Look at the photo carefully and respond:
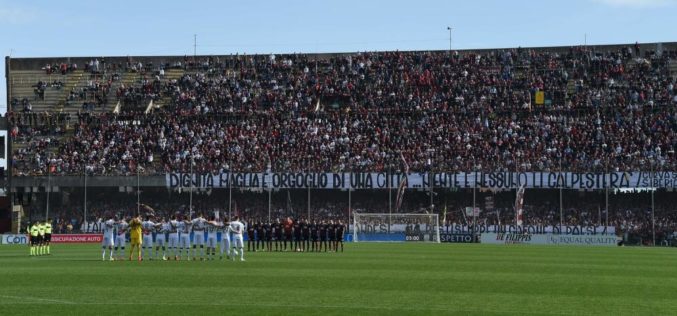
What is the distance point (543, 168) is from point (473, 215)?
596cm

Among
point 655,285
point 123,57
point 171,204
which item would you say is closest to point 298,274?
point 655,285

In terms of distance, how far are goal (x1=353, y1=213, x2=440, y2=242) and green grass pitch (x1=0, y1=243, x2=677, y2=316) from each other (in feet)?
103

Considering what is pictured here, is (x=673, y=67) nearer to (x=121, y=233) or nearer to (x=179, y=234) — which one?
(x=179, y=234)

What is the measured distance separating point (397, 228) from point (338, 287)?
46.4 meters

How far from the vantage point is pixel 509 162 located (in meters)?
77.2

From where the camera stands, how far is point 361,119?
86438 mm

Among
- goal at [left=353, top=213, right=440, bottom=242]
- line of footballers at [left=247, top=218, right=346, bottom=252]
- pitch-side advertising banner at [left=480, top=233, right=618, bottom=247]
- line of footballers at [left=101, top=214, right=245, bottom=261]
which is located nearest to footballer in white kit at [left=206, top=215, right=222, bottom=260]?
line of footballers at [left=101, top=214, right=245, bottom=261]

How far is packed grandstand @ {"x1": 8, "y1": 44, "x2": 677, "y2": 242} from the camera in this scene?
259 feet

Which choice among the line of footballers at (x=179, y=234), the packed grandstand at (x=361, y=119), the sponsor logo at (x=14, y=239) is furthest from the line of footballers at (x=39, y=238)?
the packed grandstand at (x=361, y=119)

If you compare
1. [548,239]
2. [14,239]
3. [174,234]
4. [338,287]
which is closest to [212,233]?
[174,234]

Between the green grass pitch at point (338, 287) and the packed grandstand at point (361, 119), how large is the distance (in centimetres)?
3752

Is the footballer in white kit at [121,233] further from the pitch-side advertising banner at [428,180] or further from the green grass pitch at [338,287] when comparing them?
the pitch-side advertising banner at [428,180]

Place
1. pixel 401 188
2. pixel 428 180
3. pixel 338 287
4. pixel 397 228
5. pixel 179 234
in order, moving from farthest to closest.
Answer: pixel 428 180 < pixel 401 188 < pixel 397 228 < pixel 179 234 < pixel 338 287

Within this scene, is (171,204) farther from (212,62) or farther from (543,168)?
(543,168)
